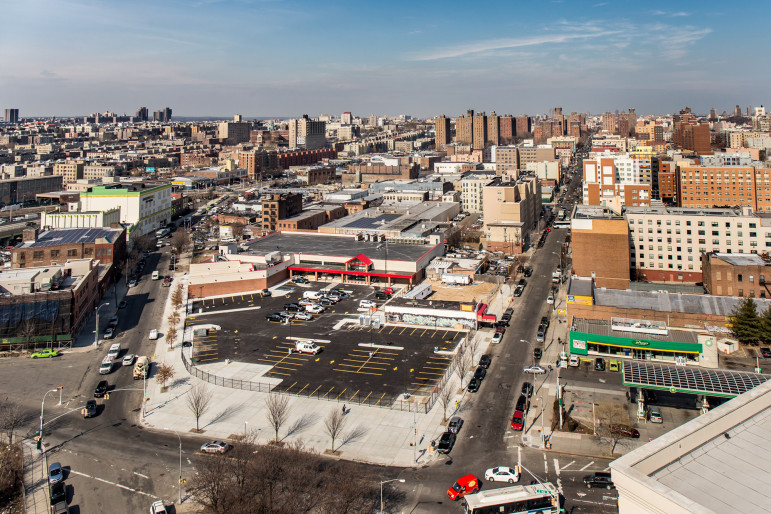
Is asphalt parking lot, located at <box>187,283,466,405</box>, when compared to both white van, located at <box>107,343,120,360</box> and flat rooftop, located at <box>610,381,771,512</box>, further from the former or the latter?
flat rooftop, located at <box>610,381,771,512</box>

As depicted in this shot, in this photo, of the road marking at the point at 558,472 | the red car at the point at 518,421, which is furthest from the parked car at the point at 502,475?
the red car at the point at 518,421

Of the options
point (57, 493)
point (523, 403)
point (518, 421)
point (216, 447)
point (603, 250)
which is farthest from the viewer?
point (603, 250)

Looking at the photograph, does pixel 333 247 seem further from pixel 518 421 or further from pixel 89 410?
pixel 518 421

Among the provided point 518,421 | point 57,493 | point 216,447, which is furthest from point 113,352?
point 518,421

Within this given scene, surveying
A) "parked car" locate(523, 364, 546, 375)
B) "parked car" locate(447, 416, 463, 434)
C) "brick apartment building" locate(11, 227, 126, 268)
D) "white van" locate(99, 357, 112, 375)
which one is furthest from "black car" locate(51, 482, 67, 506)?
"brick apartment building" locate(11, 227, 126, 268)

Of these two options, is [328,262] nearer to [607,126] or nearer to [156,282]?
[156,282]

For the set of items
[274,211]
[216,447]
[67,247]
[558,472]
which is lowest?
[558,472]

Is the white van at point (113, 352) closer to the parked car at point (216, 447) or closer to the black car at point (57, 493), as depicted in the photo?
the parked car at point (216, 447)
